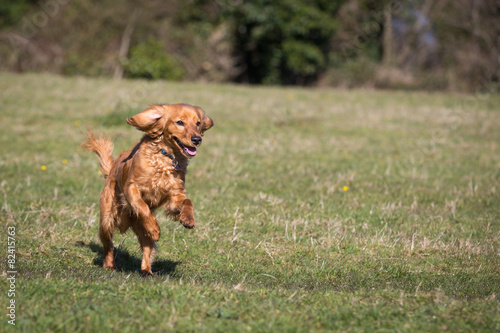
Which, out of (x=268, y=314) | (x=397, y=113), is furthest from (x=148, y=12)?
(x=268, y=314)

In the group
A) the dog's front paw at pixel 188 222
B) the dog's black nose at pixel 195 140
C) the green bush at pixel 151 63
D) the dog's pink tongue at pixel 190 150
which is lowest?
the dog's front paw at pixel 188 222

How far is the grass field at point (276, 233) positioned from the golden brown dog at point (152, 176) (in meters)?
0.45

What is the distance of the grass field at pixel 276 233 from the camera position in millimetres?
3639

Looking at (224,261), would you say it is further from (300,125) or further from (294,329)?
(300,125)

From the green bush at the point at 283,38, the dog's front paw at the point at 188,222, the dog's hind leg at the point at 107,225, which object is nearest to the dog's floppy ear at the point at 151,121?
the dog's hind leg at the point at 107,225

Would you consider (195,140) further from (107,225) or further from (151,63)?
(151,63)

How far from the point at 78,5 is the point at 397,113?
15104 mm

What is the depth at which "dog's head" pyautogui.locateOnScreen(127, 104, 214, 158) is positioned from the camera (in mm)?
4781

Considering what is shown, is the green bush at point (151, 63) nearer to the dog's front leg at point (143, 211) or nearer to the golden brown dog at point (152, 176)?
the golden brown dog at point (152, 176)

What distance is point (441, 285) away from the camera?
15.6ft

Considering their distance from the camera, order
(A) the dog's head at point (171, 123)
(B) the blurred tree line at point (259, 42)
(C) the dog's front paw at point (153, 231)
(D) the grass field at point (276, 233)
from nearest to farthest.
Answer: (D) the grass field at point (276, 233) → (C) the dog's front paw at point (153, 231) → (A) the dog's head at point (171, 123) → (B) the blurred tree line at point (259, 42)

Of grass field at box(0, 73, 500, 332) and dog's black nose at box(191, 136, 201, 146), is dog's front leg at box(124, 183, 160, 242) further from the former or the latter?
dog's black nose at box(191, 136, 201, 146)

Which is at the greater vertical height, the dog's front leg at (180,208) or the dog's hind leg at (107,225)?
the dog's front leg at (180,208)

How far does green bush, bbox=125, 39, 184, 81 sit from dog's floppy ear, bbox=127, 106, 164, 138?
721 inches
